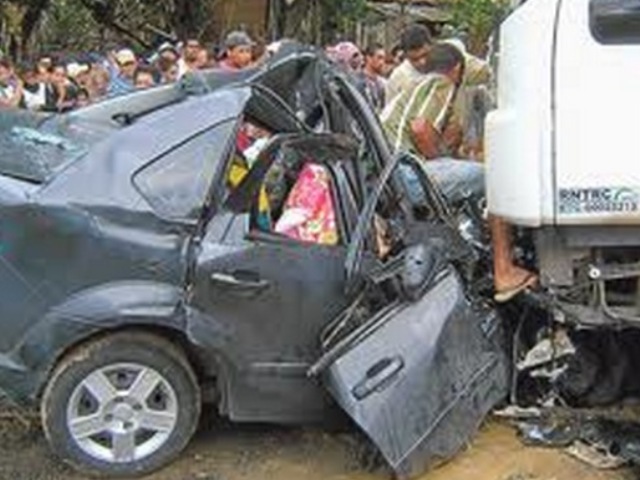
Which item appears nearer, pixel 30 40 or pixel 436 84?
pixel 436 84

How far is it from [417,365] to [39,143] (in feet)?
6.83

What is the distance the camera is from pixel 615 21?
5562mm

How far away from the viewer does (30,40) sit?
1081 inches

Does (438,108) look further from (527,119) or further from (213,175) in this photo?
(213,175)

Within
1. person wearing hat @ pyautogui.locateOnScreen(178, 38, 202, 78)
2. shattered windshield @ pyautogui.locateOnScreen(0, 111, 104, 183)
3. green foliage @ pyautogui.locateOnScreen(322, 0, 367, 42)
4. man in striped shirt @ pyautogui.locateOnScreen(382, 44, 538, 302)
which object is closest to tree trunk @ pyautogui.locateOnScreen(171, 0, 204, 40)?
green foliage @ pyautogui.locateOnScreen(322, 0, 367, 42)

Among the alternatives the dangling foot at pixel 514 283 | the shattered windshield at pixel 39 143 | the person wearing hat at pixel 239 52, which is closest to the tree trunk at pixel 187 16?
the person wearing hat at pixel 239 52

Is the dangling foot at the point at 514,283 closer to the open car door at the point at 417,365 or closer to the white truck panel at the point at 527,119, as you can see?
the open car door at the point at 417,365

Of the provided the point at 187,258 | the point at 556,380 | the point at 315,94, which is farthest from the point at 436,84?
the point at 187,258

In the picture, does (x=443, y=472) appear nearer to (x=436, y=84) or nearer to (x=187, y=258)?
(x=187, y=258)

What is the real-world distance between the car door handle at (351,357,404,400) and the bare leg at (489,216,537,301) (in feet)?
2.80

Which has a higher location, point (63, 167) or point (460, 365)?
point (63, 167)

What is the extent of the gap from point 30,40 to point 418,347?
2319 centimetres

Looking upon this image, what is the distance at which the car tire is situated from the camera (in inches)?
220

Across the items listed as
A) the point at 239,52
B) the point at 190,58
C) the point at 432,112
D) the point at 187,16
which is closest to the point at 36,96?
the point at 190,58
